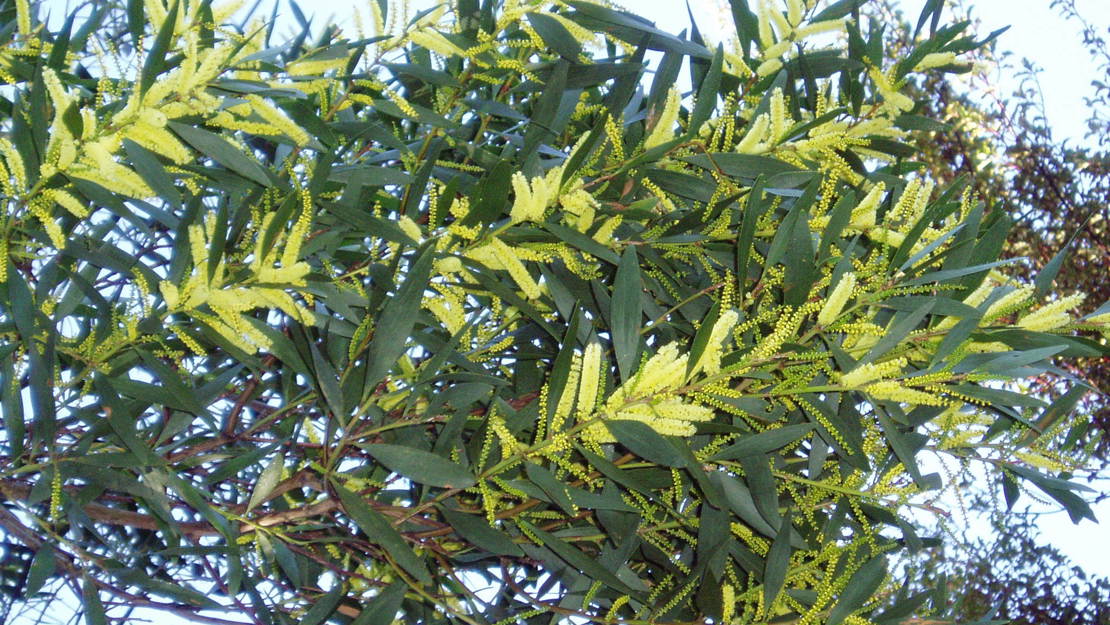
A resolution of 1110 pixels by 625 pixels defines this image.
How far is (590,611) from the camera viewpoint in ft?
4.65

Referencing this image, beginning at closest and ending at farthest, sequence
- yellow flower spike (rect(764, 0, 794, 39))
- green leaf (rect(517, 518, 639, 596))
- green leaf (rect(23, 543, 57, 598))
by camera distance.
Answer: green leaf (rect(23, 543, 57, 598)), green leaf (rect(517, 518, 639, 596)), yellow flower spike (rect(764, 0, 794, 39))

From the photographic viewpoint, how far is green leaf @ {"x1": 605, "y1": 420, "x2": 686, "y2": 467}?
2.93 ft

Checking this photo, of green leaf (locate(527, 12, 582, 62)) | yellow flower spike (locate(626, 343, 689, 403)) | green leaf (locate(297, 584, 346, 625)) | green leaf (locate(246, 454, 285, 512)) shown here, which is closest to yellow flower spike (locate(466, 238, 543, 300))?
yellow flower spike (locate(626, 343, 689, 403))

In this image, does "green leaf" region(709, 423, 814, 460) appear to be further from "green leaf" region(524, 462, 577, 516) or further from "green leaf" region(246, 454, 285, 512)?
"green leaf" region(246, 454, 285, 512)

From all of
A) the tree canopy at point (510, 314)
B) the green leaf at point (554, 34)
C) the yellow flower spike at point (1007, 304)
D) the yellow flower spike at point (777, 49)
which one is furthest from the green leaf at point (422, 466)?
the yellow flower spike at point (777, 49)

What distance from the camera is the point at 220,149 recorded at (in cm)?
95

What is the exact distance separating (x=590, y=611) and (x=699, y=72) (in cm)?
78

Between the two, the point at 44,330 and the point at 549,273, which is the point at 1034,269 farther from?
the point at 44,330

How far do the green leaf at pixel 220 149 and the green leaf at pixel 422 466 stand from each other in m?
0.30

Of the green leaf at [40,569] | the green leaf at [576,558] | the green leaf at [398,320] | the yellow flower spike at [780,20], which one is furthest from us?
the yellow flower spike at [780,20]

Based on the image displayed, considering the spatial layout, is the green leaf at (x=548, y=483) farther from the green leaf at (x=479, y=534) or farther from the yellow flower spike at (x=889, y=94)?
the yellow flower spike at (x=889, y=94)

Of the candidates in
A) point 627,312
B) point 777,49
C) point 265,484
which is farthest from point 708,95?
point 265,484

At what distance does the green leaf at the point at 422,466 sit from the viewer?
1.02 m

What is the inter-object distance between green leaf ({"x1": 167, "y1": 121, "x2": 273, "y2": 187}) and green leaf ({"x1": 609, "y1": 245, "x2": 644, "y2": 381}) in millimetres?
371
